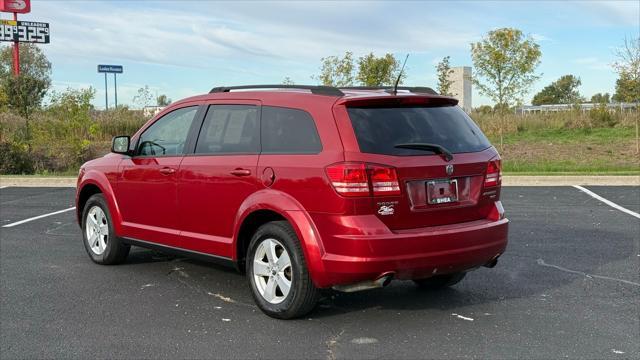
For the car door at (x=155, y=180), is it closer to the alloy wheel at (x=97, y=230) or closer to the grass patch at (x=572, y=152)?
the alloy wheel at (x=97, y=230)

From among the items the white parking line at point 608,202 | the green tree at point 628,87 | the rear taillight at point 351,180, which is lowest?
the white parking line at point 608,202

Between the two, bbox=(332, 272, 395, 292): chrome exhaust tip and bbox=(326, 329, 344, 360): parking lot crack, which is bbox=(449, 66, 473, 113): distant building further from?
bbox=(326, 329, 344, 360): parking lot crack

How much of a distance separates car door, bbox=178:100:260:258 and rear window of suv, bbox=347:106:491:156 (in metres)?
0.99

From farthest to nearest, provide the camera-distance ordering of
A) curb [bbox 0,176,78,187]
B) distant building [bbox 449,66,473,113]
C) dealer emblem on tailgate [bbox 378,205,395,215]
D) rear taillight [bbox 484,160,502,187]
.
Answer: distant building [bbox 449,66,473,113] → curb [bbox 0,176,78,187] → rear taillight [bbox 484,160,502,187] → dealer emblem on tailgate [bbox 378,205,395,215]

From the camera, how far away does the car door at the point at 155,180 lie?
19.6ft

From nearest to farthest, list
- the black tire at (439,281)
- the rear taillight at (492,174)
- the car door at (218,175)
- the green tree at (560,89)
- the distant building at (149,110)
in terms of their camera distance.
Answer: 1. the rear taillight at (492,174)
2. the car door at (218,175)
3. the black tire at (439,281)
4. the distant building at (149,110)
5. the green tree at (560,89)

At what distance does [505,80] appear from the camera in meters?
21.6

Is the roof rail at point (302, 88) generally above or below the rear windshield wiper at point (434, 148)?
above

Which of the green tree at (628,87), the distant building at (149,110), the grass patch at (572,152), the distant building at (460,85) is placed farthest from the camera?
the distant building at (149,110)

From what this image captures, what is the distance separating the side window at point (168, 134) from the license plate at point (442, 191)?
243 centimetres

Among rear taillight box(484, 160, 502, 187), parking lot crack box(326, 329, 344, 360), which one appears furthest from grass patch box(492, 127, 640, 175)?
parking lot crack box(326, 329, 344, 360)

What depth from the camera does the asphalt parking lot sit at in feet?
14.4

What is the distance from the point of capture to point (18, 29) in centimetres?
4431

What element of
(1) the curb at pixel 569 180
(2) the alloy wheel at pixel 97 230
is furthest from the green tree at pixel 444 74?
(2) the alloy wheel at pixel 97 230
